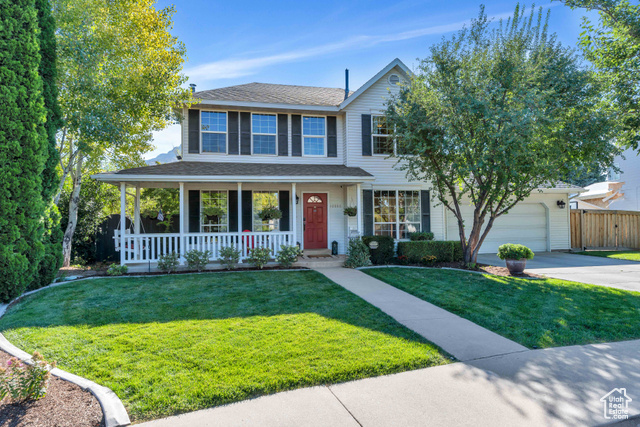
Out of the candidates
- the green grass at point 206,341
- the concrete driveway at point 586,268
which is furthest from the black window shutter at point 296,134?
the concrete driveway at point 586,268

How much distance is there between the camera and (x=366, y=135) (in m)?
11.9

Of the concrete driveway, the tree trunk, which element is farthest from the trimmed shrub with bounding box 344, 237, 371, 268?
the tree trunk

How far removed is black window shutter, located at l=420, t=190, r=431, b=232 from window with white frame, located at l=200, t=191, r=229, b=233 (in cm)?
719

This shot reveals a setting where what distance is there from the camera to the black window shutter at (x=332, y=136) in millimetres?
12039

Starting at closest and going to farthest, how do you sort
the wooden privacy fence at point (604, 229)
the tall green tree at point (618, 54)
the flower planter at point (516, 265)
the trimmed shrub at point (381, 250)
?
the flower planter at point (516, 265) → the tall green tree at point (618, 54) → the trimmed shrub at point (381, 250) → the wooden privacy fence at point (604, 229)

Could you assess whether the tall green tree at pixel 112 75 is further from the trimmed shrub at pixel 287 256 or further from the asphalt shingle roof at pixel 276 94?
the trimmed shrub at pixel 287 256

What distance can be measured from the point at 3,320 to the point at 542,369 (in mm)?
7244

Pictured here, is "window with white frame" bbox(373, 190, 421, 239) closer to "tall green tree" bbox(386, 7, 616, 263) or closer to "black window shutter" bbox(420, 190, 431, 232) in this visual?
"black window shutter" bbox(420, 190, 431, 232)

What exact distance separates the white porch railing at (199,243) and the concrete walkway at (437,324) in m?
3.33

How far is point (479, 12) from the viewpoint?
28.6 ft

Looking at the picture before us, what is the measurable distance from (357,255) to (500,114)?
17.5 ft

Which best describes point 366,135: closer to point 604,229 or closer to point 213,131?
point 213,131

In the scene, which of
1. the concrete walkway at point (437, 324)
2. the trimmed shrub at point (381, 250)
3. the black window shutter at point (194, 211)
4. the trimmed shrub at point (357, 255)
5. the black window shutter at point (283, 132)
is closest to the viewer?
the concrete walkway at point (437, 324)

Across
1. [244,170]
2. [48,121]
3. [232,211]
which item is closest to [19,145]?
[48,121]
